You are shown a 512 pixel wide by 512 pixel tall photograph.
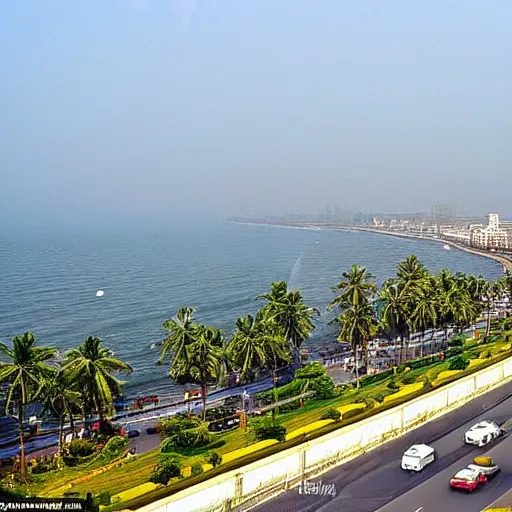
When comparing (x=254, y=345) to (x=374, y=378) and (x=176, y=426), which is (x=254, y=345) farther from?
(x=176, y=426)

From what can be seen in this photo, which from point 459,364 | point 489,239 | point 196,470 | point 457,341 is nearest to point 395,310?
point 457,341

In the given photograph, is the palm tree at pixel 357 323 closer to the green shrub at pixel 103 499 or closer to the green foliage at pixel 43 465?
the green foliage at pixel 43 465

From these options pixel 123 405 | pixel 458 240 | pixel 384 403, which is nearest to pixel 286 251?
pixel 458 240

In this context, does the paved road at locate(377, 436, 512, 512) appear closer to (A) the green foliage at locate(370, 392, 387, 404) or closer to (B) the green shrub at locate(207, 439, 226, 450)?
(A) the green foliage at locate(370, 392, 387, 404)

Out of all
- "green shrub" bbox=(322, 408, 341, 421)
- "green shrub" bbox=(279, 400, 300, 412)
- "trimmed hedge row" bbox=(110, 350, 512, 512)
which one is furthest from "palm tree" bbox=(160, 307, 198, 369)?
"trimmed hedge row" bbox=(110, 350, 512, 512)

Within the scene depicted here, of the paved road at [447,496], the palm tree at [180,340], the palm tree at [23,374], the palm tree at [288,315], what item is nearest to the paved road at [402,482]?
the paved road at [447,496]

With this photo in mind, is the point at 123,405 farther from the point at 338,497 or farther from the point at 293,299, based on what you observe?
the point at 338,497
